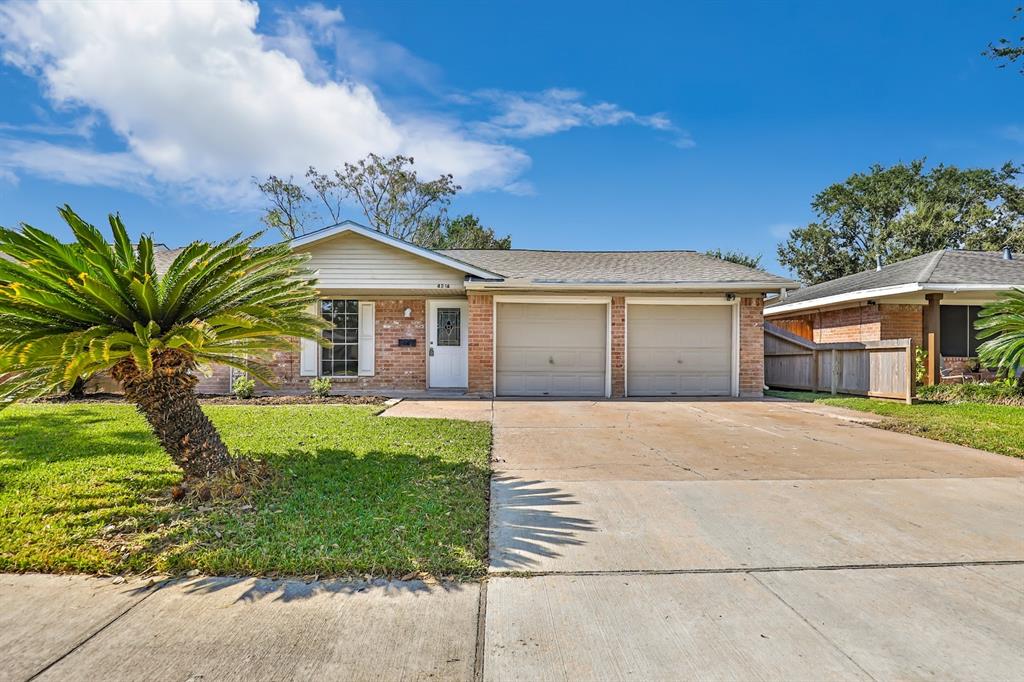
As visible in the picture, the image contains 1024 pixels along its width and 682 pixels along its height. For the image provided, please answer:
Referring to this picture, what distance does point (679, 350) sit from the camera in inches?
496

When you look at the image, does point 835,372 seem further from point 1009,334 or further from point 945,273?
point 945,273

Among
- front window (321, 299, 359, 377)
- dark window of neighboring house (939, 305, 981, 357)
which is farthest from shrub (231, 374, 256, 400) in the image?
dark window of neighboring house (939, 305, 981, 357)

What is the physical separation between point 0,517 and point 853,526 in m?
5.93

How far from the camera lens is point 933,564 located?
3109mm

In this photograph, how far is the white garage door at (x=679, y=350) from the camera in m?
12.6

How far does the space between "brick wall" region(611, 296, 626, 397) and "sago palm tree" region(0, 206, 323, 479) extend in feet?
28.6

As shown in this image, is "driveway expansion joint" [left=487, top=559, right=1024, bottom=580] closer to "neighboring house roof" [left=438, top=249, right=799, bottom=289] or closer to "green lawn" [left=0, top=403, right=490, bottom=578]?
"green lawn" [left=0, top=403, right=490, bottom=578]

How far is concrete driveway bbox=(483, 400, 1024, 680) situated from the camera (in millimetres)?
2195

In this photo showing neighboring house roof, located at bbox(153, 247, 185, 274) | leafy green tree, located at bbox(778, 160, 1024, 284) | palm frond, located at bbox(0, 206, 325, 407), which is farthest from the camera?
leafy green tree, located at bbox(778, 160, 1024, 284)

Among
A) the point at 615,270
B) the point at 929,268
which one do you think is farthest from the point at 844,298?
the point at 615,270

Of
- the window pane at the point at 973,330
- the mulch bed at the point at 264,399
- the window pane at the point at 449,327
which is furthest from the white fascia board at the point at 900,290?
the mulch bed at the point at 264,399

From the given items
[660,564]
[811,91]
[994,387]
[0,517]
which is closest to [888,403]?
[994,387]

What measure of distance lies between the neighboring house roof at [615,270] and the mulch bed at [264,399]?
142 inches

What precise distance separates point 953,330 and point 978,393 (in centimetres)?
313
